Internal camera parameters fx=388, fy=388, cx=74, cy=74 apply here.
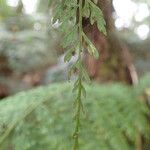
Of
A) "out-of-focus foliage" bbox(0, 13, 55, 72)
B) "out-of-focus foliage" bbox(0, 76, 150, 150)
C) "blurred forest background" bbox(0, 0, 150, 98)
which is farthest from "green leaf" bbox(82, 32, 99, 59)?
"out-of-focus foliage" bbox(0, 13, 55, 72)

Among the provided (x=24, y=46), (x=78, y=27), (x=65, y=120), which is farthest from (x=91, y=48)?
(x=24, y=46)

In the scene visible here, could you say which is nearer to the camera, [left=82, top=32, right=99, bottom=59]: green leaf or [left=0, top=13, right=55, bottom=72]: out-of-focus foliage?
[left=82, top=32, right=99, bottom=59]: green leaf

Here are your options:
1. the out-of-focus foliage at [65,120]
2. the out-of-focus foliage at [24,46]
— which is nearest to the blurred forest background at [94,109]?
the out-of-focus foliage at [65,120]

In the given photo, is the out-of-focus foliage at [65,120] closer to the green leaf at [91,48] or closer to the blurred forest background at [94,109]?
the blurred forest background at [94,109]

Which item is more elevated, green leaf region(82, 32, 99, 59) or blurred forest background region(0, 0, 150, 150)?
green leaf region(82, 32, 99, 59)

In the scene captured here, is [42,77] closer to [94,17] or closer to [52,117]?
[52,117]

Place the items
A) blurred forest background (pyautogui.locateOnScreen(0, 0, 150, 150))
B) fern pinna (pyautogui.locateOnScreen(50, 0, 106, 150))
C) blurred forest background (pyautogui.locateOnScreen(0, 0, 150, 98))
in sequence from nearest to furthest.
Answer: fern pinna (pyautogui.locateOnScreen(50, 0, 106, 150))
blurred forest background (pyautogui.locateOnScreen(0, 0, 150, 150))
blurred forest background (pyautogui.locateOnScreen(0, 0, 150, 98))

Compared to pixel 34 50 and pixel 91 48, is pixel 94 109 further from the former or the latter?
pixel 34 50

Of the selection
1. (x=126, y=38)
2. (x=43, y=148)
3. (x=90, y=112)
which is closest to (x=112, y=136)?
(x=90, y=112)

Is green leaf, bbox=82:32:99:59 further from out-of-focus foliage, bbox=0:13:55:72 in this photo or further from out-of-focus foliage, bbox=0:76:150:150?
out-of-focus foliage, bbox=0:13:55:72
